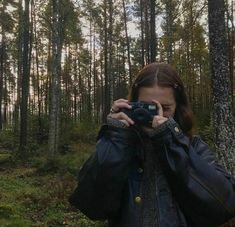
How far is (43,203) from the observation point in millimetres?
10797

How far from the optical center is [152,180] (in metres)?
1.99

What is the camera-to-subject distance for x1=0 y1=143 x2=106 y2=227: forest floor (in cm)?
895

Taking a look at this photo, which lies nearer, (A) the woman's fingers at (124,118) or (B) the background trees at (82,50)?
(A) the woman's fingers at (124,118)

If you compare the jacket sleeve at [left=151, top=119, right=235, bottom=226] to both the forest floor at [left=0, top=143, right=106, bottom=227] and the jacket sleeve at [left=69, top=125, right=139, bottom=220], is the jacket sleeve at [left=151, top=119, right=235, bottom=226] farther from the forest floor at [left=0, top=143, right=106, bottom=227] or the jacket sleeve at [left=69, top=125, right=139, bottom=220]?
the forest floor at [left=0, top=143, right=106, bottom=227]

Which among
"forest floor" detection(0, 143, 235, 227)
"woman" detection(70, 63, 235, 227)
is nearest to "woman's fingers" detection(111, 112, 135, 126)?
"woman" detection(70, 63, 235, 227)

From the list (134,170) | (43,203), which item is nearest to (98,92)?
(43,203)

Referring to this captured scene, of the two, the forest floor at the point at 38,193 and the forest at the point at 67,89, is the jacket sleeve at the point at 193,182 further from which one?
the forest floor at the point at 38,193

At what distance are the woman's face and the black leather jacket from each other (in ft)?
0.57

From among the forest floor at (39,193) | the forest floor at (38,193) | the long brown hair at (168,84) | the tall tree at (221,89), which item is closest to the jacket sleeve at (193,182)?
the long brown hair at (168,84)

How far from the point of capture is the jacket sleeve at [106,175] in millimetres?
1967

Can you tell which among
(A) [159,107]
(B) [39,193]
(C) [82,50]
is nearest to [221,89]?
(B) [39,193]

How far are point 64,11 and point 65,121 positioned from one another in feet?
37.1

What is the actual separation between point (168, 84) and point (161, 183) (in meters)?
0.49

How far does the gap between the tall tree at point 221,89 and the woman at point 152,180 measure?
627 cm
